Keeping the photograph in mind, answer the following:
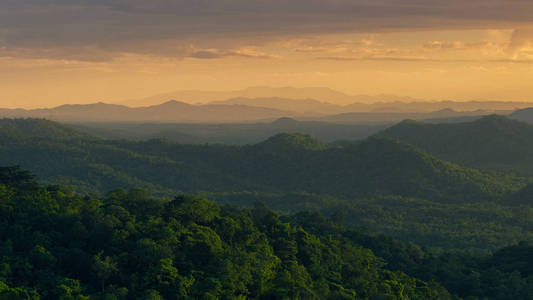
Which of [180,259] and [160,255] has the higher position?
[160,255]

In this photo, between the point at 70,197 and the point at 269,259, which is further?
the point at 70,197

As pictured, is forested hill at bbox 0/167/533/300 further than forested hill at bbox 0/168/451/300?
Yes

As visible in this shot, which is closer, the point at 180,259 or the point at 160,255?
the point at 160,255

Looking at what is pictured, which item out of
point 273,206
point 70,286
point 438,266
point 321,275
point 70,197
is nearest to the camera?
point 70,286

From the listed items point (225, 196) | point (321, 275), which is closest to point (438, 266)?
point (321, 275)

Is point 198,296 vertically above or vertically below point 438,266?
above

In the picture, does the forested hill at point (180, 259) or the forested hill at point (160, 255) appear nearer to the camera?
the forested hill at point (160, 255)

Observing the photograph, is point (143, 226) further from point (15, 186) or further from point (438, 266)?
point (438, 266)

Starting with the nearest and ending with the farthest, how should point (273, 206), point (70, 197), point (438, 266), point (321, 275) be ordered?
point (321, 275), point (70, 197), point (438, 266), point (273, 206)
